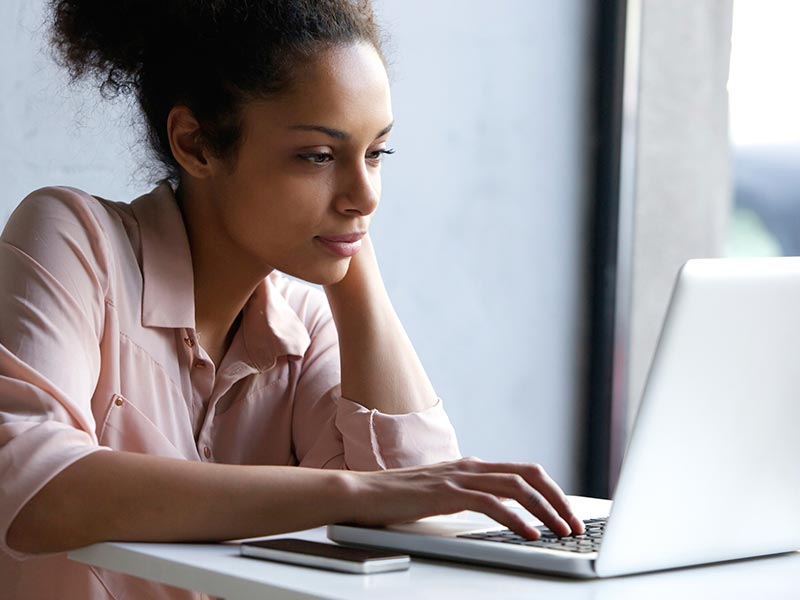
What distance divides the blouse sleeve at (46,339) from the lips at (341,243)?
0.84 ft

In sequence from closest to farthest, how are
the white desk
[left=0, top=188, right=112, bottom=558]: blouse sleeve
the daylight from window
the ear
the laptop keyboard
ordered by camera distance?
1. the white desk
2. the laptop keyboard
3. [left=0, top=188, right=112, bottom=558]: blouse sleeve
4. the ear
5. the daylight from window

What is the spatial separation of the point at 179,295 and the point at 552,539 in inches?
22.8

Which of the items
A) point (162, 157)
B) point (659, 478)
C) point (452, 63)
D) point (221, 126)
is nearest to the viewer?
point (659, 478)

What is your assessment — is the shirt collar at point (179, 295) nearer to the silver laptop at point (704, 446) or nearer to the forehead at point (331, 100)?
the forehead at point (331, 100)

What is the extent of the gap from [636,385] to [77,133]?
169 cm

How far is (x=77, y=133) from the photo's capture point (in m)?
2.16

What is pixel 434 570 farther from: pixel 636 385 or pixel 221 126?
pixel 636 385

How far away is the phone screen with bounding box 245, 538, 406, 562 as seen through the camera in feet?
3.07

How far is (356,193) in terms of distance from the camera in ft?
4.59

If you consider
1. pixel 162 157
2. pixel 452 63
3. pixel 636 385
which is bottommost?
pixel 636 385

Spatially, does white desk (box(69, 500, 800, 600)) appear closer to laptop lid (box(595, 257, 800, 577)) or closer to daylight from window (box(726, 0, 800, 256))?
laptop lid (box(595, 257, 800, 577))

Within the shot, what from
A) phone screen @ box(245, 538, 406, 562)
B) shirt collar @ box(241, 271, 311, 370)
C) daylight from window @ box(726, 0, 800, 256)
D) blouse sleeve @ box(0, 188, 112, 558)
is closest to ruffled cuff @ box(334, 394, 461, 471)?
shirt collar @ box(241, 271, 311, 370)

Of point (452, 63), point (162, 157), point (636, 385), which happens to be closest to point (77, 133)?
point (162, 157)

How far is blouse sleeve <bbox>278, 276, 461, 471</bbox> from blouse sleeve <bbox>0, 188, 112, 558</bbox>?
337 millimetres
